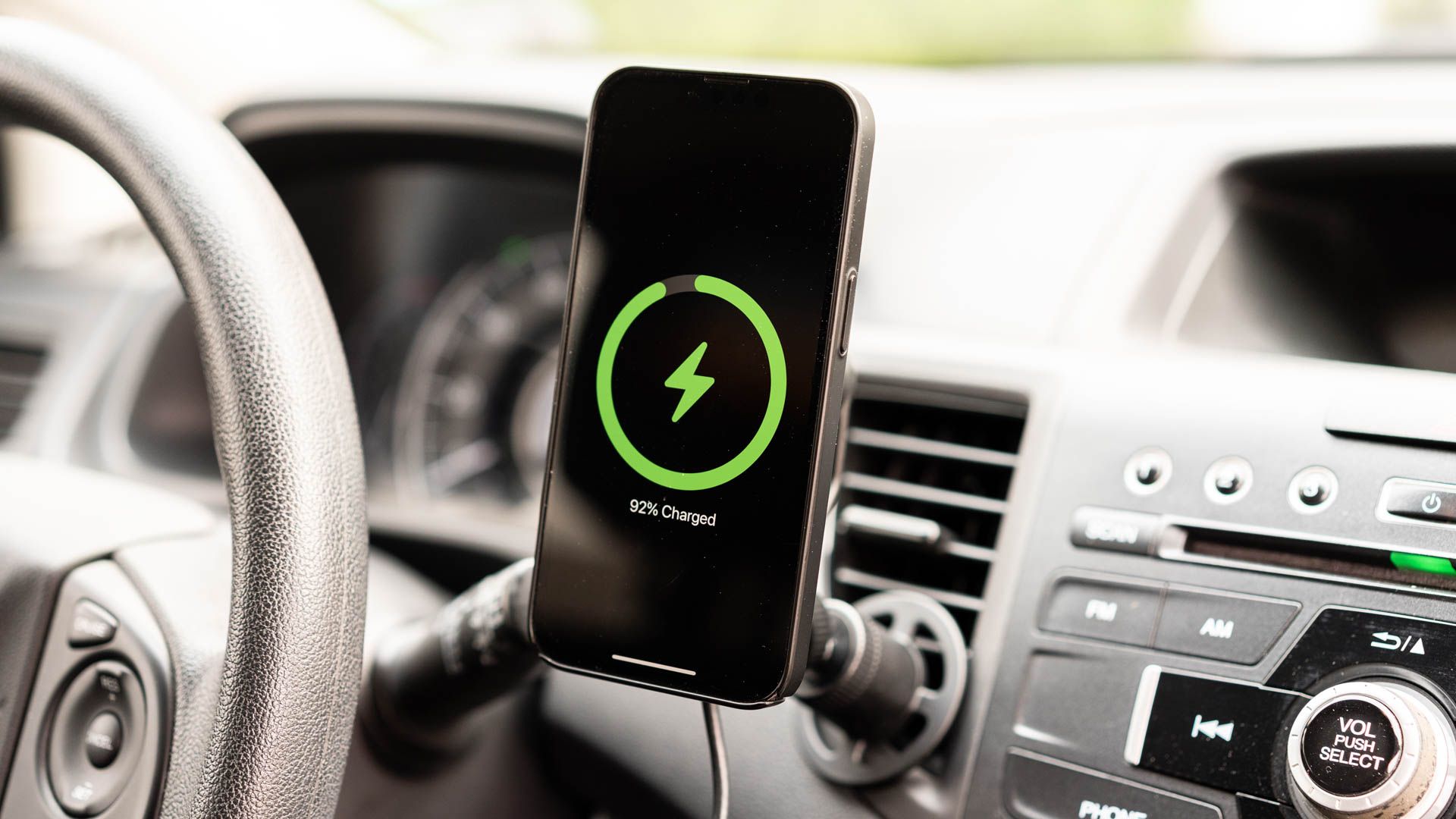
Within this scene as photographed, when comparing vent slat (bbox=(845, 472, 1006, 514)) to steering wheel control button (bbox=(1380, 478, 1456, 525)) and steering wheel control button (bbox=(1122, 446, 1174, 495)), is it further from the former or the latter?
steering wheel control button (bbox=(1380, 478, 1456, 525))

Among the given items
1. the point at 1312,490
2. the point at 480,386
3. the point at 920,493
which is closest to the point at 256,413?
the point at 920,493

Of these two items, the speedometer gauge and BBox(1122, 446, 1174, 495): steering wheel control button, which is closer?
BBox(1122, 446, 1174, 495): steering wheel control button

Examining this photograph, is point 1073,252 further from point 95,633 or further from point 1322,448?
point 95,633

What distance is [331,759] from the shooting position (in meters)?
0.58

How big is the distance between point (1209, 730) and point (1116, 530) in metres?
0.13

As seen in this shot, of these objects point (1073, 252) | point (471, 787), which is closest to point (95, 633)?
point (471, 787)

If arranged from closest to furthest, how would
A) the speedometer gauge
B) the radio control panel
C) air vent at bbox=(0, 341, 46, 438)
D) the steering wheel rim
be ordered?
the steering wheel rim < the radio control panel < air vent at bbox=(0, 341, 46, 438) < the speedometer gauge

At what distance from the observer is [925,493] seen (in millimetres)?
879

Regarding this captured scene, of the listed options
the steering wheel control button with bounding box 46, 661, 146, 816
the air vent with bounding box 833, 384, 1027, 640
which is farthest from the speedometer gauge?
the steering wheel control button with bounding box 46, 661, 146, 816

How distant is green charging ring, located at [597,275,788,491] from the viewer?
0.60 metres

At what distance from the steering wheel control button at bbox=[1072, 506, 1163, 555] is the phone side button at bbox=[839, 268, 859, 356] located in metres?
0.27

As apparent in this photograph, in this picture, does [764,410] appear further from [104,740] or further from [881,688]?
[104,740]

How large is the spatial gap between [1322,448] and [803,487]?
0.33 meters

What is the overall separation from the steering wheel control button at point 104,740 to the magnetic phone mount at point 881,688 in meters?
0.37
